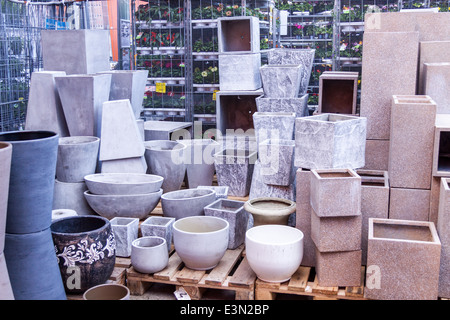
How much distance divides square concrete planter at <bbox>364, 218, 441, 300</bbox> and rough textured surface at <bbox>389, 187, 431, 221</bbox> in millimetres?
265

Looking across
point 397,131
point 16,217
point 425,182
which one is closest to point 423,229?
point 425,182

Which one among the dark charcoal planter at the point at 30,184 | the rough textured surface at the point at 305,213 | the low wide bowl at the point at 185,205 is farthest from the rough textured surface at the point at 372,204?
the dark charcoal planter at the point at 30,184

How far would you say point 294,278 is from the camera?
2.76 metres

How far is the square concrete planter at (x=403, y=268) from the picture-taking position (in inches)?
94.0

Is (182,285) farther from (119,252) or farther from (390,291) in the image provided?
(390,291)

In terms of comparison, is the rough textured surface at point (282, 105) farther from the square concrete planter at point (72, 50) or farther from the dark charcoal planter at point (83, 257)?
the dark charcoal planter at point (83, 257)

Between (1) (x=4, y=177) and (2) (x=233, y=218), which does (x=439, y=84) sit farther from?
(1) (x=4, y=177)

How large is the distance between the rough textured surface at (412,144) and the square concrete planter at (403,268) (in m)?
0.35

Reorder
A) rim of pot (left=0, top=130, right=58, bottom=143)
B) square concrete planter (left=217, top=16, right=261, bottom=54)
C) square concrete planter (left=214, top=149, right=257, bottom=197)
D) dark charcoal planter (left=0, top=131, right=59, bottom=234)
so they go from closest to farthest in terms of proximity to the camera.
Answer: dark charcoal planter (left=0, top=131, right=59, bottom=234) < rim of pot (left=0, top=130, right=58, bottom=143) < square concrete planter (left=214, top=149, right=257, bottom=197) < square concrete planter (left=217, top=16, right=261, bottom=54)

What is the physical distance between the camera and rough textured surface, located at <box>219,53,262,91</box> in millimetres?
4730

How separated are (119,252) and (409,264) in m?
1.69

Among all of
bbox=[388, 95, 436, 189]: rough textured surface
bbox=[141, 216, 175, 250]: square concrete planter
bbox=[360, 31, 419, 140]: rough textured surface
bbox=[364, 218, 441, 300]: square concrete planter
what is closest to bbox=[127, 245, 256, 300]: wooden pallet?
bbox=[141, 216, 175, 250]: square concrete planter

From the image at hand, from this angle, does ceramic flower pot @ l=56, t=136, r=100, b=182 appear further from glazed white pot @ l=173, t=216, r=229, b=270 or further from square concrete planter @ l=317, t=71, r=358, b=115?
square concrete planter @ l=317, t=71, r=358, b=115
